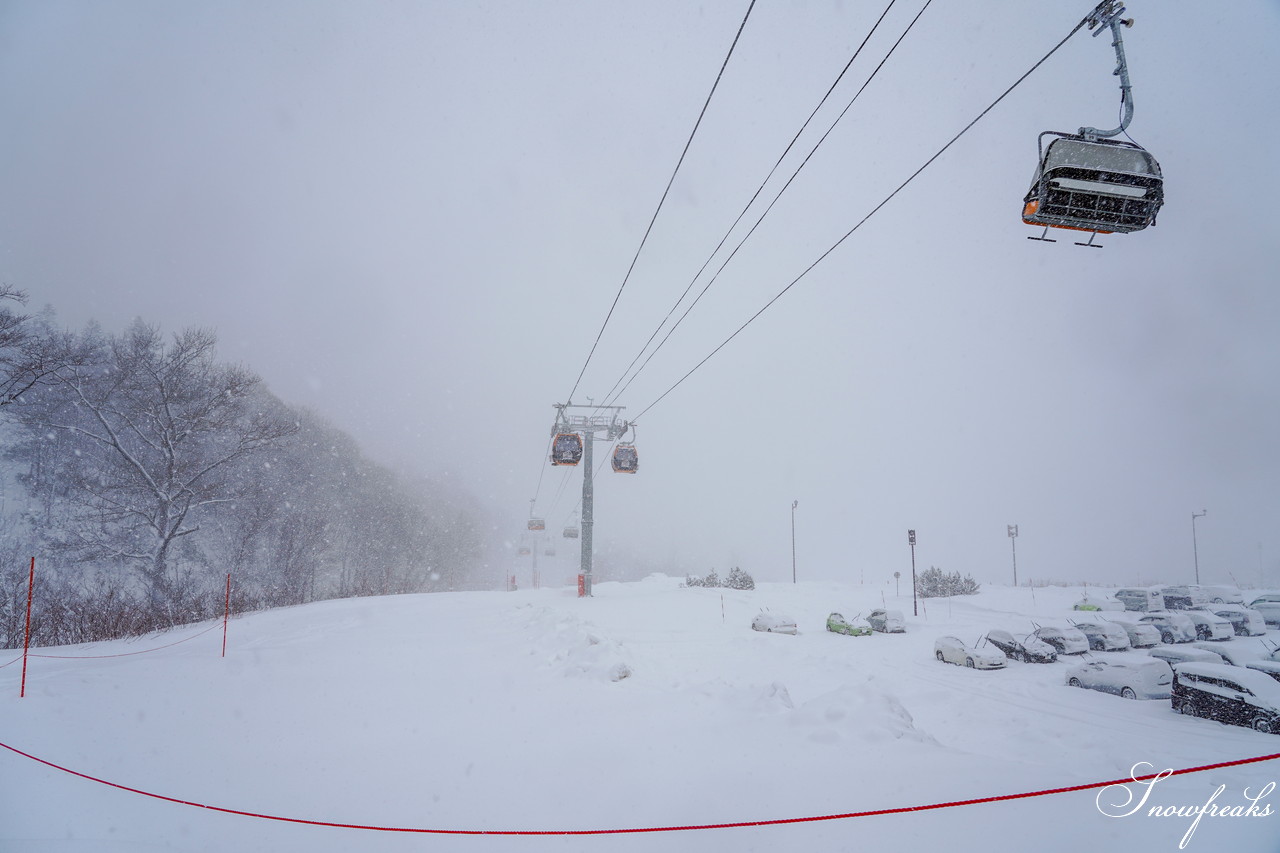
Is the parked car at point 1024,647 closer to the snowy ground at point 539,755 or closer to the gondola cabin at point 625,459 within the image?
the snowy ground at point 539,755

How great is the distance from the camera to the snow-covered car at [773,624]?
21469 mm

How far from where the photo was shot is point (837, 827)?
3934mm

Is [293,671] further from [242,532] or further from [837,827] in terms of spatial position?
[242,532]

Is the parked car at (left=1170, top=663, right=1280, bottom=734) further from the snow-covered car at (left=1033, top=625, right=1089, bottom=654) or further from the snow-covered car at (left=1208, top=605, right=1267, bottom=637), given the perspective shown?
the snow-covered car at (left=1208, top=605, right=1267, bottom=637)

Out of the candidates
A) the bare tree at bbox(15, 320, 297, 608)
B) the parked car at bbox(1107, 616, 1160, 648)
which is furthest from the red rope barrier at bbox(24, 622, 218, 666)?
the parked car at bbox(1107, 616, 1160, 648)

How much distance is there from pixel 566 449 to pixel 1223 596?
4543 centimetres

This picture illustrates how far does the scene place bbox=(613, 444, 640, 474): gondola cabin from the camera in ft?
75.9

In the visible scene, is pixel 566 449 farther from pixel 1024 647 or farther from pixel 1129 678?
pixel 1129 678

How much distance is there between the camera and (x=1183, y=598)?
33.3 m

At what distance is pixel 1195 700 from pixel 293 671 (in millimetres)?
19323

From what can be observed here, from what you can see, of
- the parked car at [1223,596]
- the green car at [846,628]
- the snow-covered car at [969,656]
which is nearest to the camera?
the snow-covered car at [969,656]

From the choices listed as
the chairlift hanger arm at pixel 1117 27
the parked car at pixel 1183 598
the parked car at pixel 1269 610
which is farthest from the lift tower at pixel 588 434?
the parked car at pixel 1183 598

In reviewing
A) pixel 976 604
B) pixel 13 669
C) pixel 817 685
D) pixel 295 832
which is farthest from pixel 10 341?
pixel 976 604

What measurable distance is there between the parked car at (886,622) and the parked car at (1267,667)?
40.2 feet
